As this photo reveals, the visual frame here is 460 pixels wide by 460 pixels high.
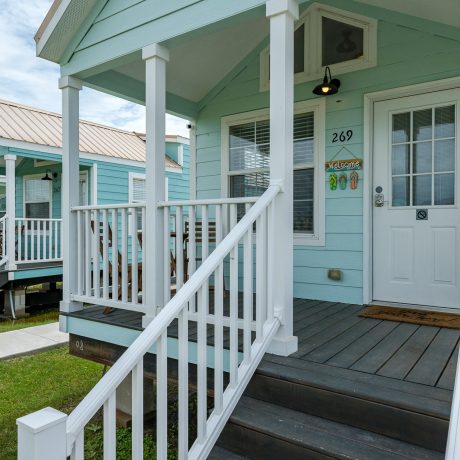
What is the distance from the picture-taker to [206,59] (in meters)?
4.39

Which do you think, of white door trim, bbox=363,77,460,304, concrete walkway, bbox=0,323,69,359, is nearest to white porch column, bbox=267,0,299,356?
white door trim, bbox=363,77,460,304

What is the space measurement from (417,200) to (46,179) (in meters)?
8.85

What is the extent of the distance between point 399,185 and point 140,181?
8.11 meters

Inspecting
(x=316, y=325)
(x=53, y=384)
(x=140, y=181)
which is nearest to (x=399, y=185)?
(x=316, y=325)

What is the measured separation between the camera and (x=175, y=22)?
118 inches

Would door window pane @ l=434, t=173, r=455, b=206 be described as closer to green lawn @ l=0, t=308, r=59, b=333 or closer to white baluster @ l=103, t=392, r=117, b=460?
white baluster @ l=103, t=392, r=117, b=460

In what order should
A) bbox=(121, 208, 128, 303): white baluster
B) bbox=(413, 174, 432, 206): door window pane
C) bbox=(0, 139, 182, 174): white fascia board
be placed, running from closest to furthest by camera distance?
1. bbox=(121, 208, 128, 303): white baluster
2. bbox=(413, 174, 432, 206): door window pane
3. bbox=(0, 139, 182, 174): white fascia board

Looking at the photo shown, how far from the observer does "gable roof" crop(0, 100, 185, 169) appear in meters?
8.59

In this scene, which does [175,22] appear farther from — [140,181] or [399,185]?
[140,181]

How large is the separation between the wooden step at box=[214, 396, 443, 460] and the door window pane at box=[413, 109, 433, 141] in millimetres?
2732

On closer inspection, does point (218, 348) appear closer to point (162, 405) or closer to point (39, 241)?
point (162, 405)

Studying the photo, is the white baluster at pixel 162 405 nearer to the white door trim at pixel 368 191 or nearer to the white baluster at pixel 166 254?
the white baluster at pixel 166 254

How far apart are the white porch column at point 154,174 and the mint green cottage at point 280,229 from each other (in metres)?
0.02

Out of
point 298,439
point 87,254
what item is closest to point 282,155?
point 298,439
